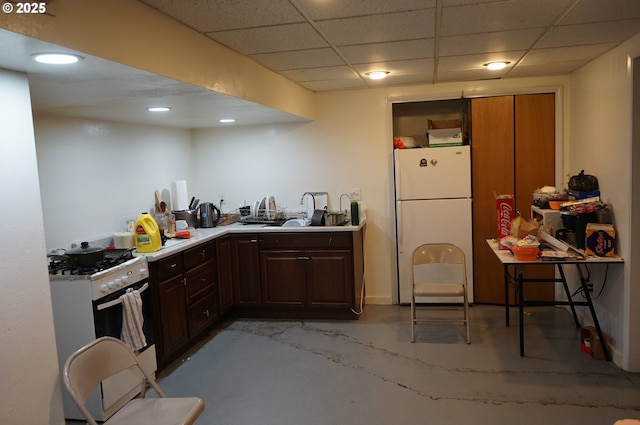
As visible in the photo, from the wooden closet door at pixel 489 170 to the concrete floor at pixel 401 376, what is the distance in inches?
20.6

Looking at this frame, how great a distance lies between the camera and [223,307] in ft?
14.7

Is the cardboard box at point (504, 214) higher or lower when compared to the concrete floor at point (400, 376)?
higher

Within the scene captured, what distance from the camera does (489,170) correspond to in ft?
15.5

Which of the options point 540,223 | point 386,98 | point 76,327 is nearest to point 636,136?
point 540,223

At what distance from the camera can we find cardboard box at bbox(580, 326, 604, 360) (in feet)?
11.4

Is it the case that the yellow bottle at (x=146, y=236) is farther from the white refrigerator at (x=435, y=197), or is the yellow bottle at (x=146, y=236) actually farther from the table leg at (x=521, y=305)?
the table leg at (x=521, y=305)

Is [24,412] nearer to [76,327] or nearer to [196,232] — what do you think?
[76,327]

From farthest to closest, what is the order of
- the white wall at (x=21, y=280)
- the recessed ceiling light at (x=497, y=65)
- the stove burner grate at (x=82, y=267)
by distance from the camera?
the recessed ceiling light at (x=497, y=65), the stove burner grate at (x=82, y=267), the white wall at (x=21, y=280)

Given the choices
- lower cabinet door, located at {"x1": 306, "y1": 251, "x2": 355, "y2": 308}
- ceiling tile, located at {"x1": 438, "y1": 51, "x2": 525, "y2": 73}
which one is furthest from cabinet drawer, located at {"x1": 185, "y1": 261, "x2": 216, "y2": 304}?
ceiling tile, located at {"x1": 438, "y1": 51, "x2": 525, "y2": 73}

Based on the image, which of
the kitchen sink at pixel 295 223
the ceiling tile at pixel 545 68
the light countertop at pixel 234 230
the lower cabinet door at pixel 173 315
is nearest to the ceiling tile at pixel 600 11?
the ceiling tile at pixel 545 68

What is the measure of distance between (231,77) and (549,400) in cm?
282

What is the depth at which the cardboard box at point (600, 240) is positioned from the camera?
3.37 meters

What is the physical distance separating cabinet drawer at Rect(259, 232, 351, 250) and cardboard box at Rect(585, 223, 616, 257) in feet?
6.22

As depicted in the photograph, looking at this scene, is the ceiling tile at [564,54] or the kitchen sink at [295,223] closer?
the ceiling tile at [564,54]
